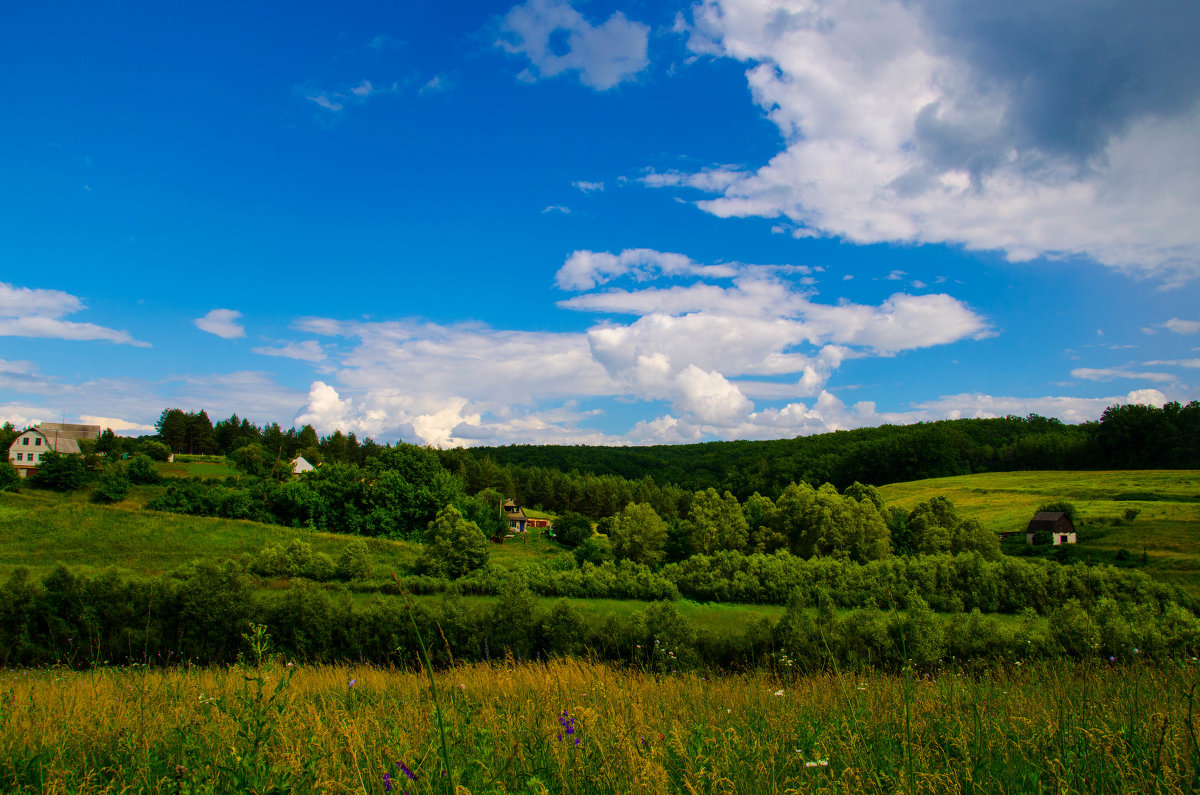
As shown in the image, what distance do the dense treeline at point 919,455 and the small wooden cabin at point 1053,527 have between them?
2250 cm

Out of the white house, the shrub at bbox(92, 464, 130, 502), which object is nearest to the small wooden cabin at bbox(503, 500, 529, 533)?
the shrub at bbox(92, 464, 130, 502)

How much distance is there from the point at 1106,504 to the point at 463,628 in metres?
54.8

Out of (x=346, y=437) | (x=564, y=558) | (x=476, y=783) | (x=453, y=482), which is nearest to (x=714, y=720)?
(x=476, y=783)

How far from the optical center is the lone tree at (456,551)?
143 ft

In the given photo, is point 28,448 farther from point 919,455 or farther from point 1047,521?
point 919,455

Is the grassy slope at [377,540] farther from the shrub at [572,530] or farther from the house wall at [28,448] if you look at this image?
the house wall at [28,448]

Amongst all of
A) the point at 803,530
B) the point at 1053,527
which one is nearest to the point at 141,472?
the point at 803,530

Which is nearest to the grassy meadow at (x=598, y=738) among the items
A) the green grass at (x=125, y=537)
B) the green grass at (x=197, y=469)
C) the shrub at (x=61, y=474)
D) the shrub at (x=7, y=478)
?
the green grass at (x=125, y=537)

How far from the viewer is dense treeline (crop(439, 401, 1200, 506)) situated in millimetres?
61094

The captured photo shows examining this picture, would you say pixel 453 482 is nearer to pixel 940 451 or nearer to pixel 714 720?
pixel 940 451

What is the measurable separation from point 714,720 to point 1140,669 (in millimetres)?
5838

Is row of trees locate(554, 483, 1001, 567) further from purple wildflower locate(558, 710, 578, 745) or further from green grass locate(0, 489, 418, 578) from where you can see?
purple wildflower locate(558, 710, 578, 745)

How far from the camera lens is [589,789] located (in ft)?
9.13

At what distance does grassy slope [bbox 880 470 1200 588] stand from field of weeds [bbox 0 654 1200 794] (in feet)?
124
